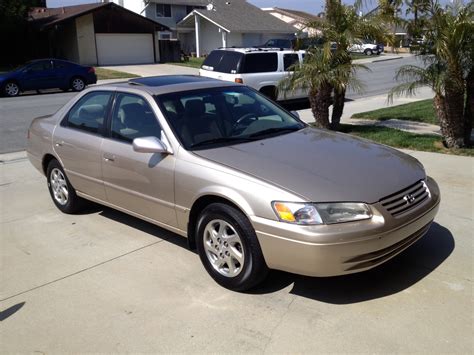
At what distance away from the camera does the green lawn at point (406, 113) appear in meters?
11.9

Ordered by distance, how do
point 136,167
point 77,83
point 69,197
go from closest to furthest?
1. point 136,167
2. point 69,197
3. point 77,83

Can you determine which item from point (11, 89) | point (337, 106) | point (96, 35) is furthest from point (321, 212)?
point (96, 35)

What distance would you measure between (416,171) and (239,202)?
1590 millimetres

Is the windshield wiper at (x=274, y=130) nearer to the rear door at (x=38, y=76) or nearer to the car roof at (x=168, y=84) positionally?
the car roof at (x=168, y=84)

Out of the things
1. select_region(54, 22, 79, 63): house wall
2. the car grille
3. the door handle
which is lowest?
the car grille

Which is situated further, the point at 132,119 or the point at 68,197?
the point at 68,197

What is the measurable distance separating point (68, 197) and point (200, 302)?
8.80 feet

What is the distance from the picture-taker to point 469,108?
8297 mm

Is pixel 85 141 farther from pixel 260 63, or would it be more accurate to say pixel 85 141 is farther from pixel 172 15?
pixel 172 15

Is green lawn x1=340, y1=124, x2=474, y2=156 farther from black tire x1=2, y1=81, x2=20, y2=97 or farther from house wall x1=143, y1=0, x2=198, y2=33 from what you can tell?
house wall x1=143, y1=0, x2=198, y2=33

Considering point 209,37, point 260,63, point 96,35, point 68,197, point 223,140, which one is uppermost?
point 96,35

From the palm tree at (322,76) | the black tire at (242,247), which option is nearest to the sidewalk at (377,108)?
the palm tree at (322,76)

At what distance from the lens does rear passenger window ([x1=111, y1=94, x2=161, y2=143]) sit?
4.55m

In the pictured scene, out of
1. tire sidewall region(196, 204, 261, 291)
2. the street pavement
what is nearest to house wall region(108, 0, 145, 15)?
the street pavement
